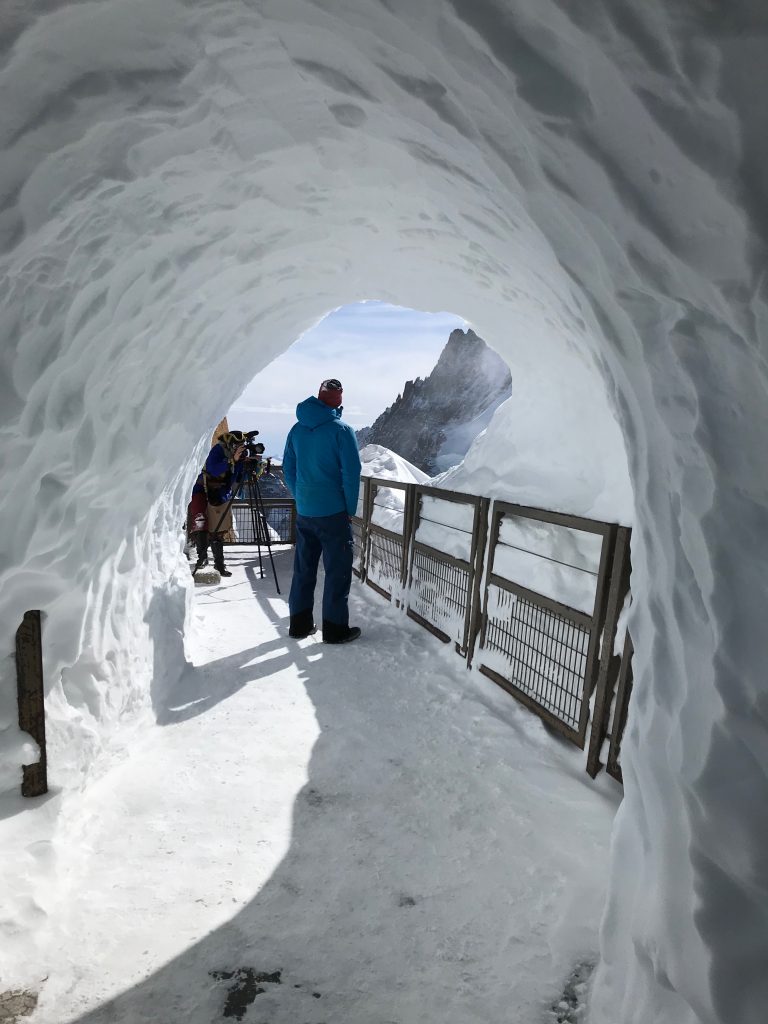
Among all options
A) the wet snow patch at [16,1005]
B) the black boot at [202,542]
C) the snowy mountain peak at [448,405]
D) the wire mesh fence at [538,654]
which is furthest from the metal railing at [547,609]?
the snowy mountain peak at [448,405]

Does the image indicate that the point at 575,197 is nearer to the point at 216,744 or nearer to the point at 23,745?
the point at 23,745

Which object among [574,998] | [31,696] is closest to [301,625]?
[31,696]

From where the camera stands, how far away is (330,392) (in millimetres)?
4863

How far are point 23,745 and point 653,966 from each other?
8.00 ft

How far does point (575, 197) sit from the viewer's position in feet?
4.52

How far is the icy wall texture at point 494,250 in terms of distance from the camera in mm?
1129

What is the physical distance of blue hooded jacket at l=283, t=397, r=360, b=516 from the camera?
4859 millimetres

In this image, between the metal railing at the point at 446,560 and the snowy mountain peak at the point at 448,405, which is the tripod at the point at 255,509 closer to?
the metal railing at the point at 446,560

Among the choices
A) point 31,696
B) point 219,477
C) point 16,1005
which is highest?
point 219,477

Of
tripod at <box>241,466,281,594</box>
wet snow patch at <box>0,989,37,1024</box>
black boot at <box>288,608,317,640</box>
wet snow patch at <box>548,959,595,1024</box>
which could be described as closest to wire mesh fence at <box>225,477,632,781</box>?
wet snow patch at <box>548,959,595,1024</box>

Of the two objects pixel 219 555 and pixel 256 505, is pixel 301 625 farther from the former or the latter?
pixel 256 505

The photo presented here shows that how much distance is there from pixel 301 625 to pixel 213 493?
262 cm

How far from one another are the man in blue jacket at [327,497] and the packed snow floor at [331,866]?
1.04m

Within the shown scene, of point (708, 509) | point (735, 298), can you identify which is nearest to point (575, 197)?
point (735, 298)
